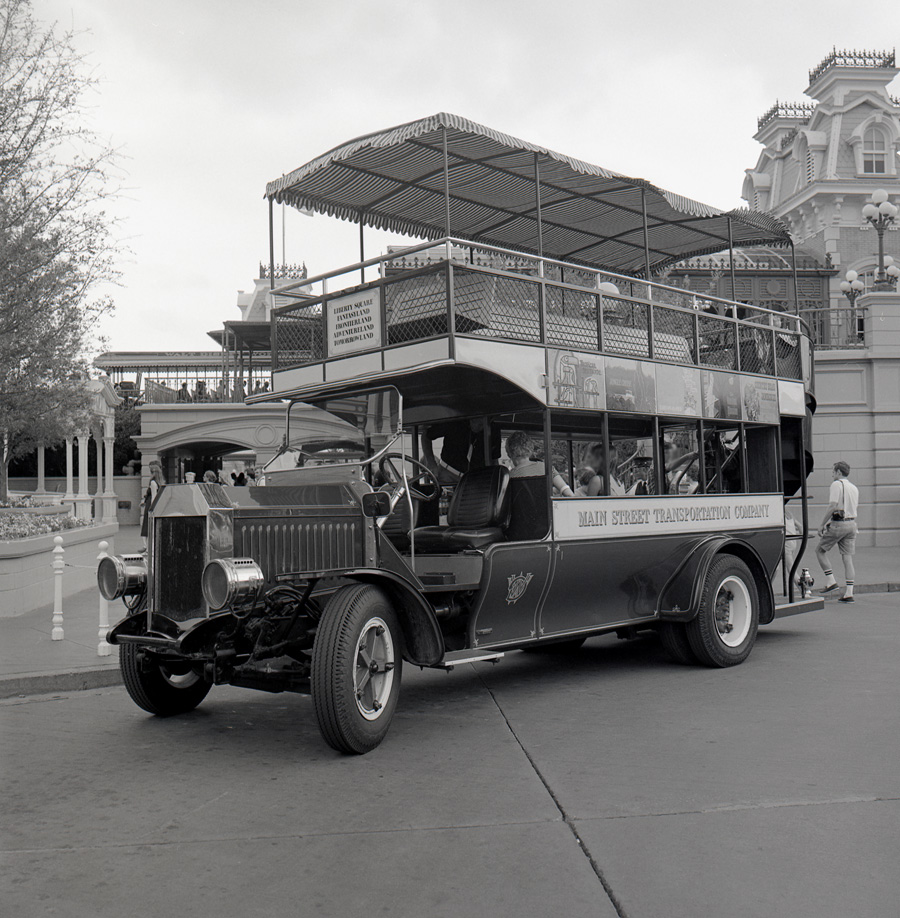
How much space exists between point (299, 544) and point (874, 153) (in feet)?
123

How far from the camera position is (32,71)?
11.7 metres

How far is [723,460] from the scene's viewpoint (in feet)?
30.1

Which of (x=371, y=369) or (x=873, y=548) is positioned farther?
(x=873, y=548)

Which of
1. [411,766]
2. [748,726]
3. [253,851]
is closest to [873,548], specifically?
[748,726]

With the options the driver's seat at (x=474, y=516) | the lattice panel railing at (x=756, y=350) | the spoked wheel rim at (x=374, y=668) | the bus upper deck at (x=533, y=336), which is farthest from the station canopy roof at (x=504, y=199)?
the spoked wheel rim at (x=374, y=668)

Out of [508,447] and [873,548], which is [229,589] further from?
[873,548]

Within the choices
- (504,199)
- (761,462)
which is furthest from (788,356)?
(504,199)

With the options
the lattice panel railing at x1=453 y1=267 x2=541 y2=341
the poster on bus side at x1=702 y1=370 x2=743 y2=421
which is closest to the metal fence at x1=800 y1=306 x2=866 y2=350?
the poster on bus side at x1=702 y1=370 x2=743 y2=421

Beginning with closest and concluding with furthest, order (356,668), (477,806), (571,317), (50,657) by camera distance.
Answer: (477,806) < (356,668) < (571,317) < (50,657)

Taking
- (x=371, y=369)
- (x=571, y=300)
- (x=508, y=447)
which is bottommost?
(x=508, y=447)

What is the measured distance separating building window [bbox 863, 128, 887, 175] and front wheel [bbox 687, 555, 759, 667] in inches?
1315

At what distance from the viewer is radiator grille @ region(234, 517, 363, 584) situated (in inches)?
220

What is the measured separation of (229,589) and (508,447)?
310cm

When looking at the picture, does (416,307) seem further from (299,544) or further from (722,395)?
(722,395)
